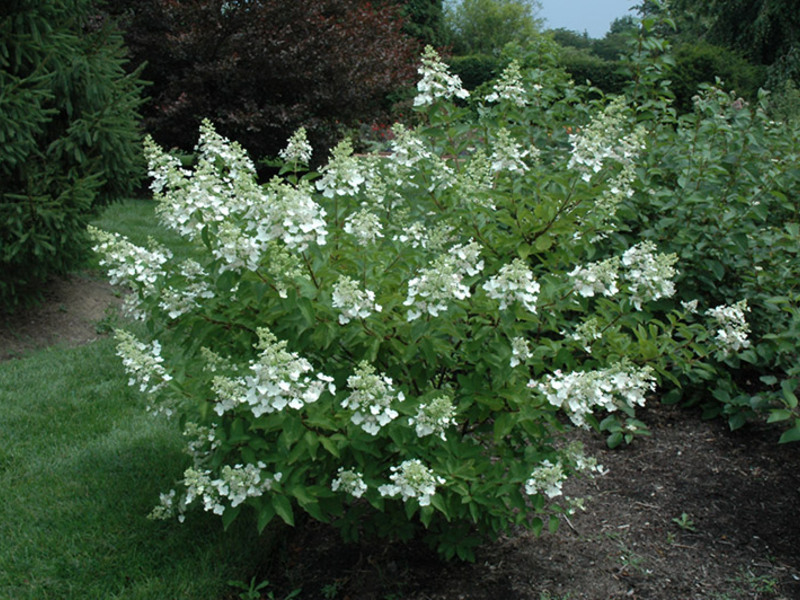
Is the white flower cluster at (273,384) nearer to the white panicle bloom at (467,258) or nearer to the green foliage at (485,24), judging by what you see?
the white panicle bloom at (467,258)

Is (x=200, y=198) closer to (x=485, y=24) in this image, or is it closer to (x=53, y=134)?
(x=53, y=134)

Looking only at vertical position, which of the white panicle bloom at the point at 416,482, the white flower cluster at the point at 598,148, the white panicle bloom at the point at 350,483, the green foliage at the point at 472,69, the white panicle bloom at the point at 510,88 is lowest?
the white panicle bloom at the point at 350,483

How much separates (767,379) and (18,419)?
12.4 feet

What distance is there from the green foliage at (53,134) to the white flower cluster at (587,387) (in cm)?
352

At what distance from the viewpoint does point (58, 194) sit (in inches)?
188

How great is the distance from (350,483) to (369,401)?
33 centimetres

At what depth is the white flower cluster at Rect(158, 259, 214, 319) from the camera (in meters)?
2.37

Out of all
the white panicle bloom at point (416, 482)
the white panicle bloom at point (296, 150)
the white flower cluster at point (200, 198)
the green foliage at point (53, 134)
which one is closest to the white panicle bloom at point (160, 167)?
the white flower cluster at point (200, 198)

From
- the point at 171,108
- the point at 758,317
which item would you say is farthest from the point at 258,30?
the point at 758,317

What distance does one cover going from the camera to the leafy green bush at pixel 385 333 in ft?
6.79

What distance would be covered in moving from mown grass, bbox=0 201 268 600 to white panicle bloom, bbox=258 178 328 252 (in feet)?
4.52

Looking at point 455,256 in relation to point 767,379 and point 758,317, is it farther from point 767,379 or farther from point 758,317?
point 758,317

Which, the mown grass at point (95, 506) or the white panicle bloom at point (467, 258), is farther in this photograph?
the mown grass at point (95, 506)

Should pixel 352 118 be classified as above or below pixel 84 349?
above
